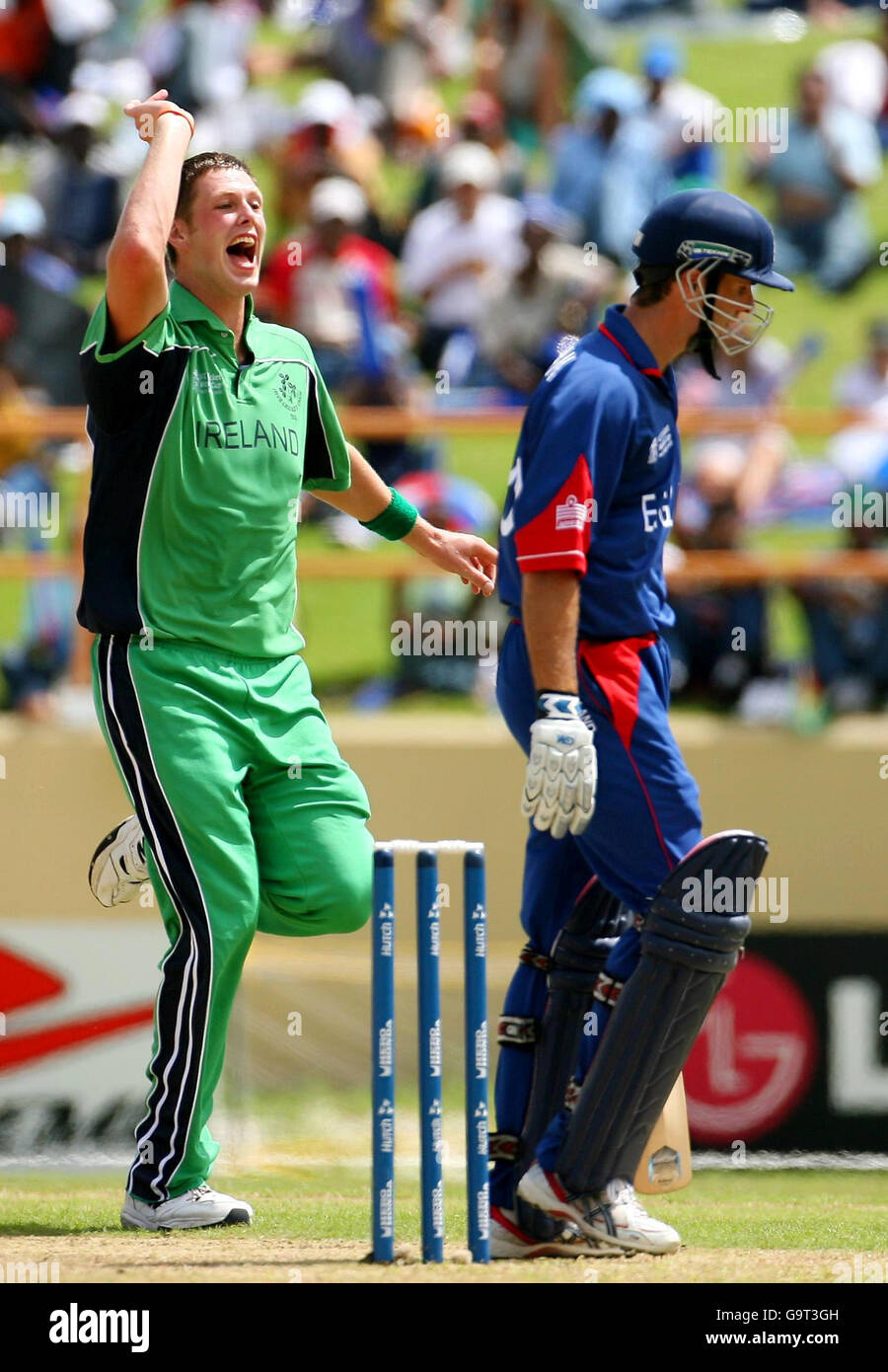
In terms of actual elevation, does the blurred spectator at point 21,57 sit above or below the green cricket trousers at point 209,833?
above

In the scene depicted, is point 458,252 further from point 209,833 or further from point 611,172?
point 209,833

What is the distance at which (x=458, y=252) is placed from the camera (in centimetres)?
1166

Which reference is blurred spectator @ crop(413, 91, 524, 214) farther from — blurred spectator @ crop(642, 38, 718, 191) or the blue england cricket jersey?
the blue england cricket jersey

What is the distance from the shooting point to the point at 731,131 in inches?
562

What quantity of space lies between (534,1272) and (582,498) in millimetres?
1616

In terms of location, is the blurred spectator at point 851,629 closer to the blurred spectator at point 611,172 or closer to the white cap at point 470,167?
the blurred spectator at point 611,172

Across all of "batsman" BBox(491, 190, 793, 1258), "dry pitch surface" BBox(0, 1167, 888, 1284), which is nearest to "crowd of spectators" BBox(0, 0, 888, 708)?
"dry pitch surface" BBox(0, 1167, 888, 1284)

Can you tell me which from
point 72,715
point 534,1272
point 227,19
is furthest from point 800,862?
point 227,19

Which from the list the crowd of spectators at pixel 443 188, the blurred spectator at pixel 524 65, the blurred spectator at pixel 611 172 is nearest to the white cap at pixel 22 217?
the crowd of spectators at pixel 443 188

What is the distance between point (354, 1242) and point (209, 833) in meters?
0.94

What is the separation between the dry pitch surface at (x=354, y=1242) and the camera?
392 cm

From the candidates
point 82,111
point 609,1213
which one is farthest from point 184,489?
point 82,111

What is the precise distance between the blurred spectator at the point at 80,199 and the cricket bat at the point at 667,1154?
8940 mm

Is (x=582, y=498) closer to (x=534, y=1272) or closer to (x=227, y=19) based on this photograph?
(x=534, y=1272)
